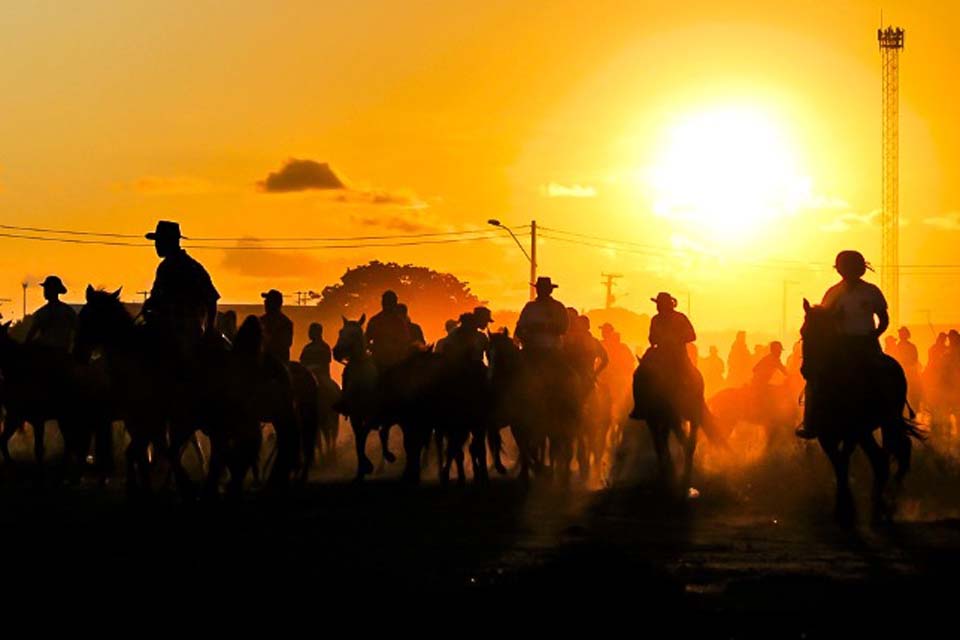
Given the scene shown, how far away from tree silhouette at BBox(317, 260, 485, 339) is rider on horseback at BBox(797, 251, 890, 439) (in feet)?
431

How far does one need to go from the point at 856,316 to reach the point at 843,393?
0.69 meters

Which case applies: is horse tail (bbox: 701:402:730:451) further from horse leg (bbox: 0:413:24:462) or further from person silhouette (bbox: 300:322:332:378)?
horse leg (bbox: 0:413:24:462)

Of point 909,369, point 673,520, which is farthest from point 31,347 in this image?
point 909,369

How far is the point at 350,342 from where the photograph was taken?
25.2m

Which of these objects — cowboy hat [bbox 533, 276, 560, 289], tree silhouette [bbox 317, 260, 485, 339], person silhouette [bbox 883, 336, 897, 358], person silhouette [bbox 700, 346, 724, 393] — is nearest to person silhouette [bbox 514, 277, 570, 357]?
cowboy hat [bbox 533, 276, 560, 289]

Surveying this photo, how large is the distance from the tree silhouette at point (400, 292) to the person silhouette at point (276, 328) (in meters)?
126

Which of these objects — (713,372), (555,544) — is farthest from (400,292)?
(555,544)

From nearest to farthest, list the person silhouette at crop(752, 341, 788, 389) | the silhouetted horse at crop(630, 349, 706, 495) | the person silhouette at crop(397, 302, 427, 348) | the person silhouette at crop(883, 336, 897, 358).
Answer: the silhouetted horse at crop(630, 349, 706, 495), the person silhouette at crop(397, 302, 427, 348), the person silhouette at crop(752, 341, 788, 389), the person silhouette at crop(883, 336, 897, 358)

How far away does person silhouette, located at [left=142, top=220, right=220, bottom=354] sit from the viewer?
17.9 m

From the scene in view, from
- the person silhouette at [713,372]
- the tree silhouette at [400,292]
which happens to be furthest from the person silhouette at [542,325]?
the tree silhouette at [400,292]

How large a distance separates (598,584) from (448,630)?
1813 millimetres

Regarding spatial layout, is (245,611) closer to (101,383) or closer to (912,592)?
(912,592)

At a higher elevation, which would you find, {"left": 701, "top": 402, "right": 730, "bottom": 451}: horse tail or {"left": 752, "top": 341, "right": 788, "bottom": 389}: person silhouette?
{"left": 752, "top": 341, "right": 788, "bottom": 389}: person silhouette

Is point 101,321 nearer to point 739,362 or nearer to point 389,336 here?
point 389,336
